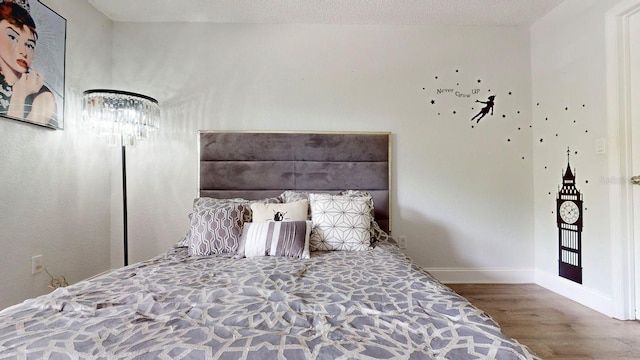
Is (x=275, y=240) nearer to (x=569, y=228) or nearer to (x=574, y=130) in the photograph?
(x=569, y=228)

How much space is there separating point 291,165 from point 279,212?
2.12 feet

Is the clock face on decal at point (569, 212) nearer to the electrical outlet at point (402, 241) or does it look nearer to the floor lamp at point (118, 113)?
the electrical outlet at point (402, 241)

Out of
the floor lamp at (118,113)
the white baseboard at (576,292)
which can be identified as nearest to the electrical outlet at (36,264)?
the floor lamp at (118,113)

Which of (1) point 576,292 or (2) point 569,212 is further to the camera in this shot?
(2) point 569,212

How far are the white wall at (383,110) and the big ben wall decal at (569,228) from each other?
0.27 metres

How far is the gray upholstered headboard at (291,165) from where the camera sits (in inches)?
103

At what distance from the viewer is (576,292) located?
2307 mm

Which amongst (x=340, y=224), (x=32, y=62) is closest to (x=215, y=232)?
(x=340, y=224)

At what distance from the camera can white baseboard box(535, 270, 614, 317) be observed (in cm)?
209

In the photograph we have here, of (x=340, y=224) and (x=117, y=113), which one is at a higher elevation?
(x=117, y=113)

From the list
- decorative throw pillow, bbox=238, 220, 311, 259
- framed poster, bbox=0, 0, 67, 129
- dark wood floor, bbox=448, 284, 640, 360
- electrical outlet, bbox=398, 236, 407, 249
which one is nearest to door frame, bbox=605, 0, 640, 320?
dark wood floor, bbox=448, 284, 640, 360

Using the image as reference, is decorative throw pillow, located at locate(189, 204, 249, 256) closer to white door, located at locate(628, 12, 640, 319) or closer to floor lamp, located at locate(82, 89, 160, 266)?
floor lamp, located at locate(82, 89, 160, 266)

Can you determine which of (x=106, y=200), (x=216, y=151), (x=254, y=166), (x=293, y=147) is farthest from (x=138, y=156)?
(x=293, y=147)

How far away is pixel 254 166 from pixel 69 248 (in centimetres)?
145
